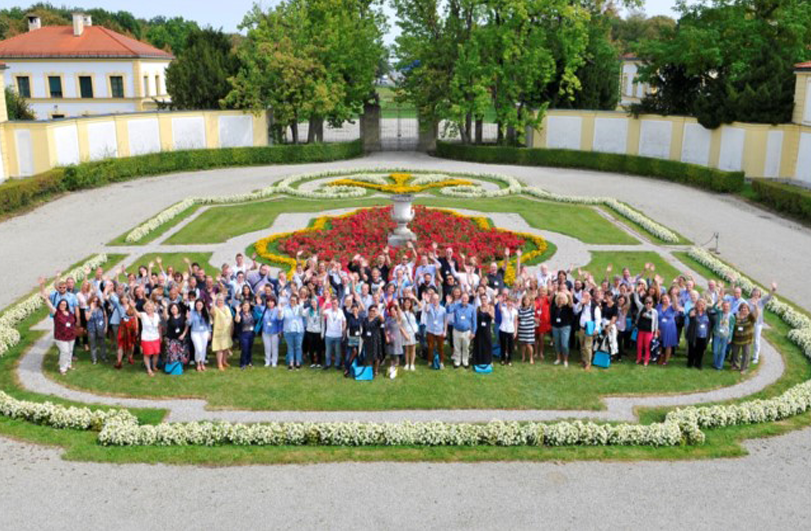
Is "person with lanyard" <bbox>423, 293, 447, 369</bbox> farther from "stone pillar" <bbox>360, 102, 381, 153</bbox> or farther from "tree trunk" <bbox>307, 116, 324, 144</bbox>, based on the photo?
"stone pillar" <bbox>360, 102, 381, 153</bbox>

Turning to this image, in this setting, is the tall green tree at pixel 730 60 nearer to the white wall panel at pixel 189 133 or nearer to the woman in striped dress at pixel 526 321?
the white wall panel at pixel 189 133

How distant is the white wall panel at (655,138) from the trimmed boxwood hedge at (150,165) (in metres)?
16.2

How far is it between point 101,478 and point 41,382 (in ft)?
13.3

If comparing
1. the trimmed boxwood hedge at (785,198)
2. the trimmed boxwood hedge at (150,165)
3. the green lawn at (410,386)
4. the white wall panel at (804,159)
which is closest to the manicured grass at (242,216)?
the trimmed boxwood hedge at (150,165)

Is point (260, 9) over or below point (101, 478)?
over

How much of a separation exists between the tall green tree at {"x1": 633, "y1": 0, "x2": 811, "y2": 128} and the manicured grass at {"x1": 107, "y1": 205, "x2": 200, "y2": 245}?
23.6 m

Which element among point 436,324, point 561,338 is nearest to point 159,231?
point 436,324

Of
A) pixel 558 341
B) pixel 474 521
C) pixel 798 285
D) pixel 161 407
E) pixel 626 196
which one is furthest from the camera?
pixel 626 196

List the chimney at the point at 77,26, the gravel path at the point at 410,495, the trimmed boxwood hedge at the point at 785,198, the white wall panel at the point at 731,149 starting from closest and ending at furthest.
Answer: the gravel path at the point at 410,495
the trimmed boxwood hedge at the point at 785,198
the white wall panel at the point at 731,149
the chimney at the point at 77,26

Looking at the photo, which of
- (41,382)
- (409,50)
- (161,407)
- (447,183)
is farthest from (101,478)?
(409,50)

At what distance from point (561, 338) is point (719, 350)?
2910 mm

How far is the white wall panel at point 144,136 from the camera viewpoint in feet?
124

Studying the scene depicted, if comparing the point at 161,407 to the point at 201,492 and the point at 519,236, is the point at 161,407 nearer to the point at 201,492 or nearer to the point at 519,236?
the point at 201,492

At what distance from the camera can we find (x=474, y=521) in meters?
9.22
